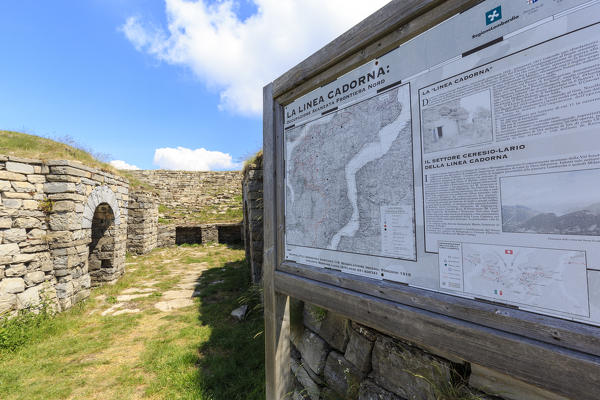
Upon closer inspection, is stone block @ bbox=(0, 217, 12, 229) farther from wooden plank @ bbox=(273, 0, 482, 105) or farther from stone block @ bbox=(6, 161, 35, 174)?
wooden plank @ bbox=(273, 0, 482, 105)

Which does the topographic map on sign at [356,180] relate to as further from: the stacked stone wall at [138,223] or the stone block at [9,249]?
the stacked stone wall at [138,223]

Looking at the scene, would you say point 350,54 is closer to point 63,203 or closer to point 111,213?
point 63,203

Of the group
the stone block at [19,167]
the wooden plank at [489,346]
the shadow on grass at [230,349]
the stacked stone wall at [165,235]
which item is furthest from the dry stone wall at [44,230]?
the stacked stone wall at [165,235]

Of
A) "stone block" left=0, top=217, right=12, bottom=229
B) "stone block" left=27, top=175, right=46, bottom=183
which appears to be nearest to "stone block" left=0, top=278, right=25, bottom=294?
"stone block" left=0, top=217, right=12, bottom=229

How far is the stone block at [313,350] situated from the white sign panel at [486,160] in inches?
37.7

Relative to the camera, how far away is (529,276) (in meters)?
1.06

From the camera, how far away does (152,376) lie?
3492 millimetres

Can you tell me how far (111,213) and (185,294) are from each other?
10.4 ft

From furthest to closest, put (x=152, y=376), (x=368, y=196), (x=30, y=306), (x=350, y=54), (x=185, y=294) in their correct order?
(x=185, y=294)
(x=30, y=306)
(x=152, y=376)
(x=350, y=54)
(x=368, y=196)

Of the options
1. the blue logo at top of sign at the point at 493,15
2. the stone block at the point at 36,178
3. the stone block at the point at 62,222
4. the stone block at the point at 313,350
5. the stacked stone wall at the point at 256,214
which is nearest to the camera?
the blue logo at top of sign at the point at 493,15

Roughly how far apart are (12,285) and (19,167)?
204 cm

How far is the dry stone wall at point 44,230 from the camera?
15.4ft

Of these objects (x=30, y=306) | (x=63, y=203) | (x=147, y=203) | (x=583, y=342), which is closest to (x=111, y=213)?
(x=63, y=203)

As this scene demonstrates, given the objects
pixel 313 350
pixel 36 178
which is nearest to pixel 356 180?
pixel 313 350
